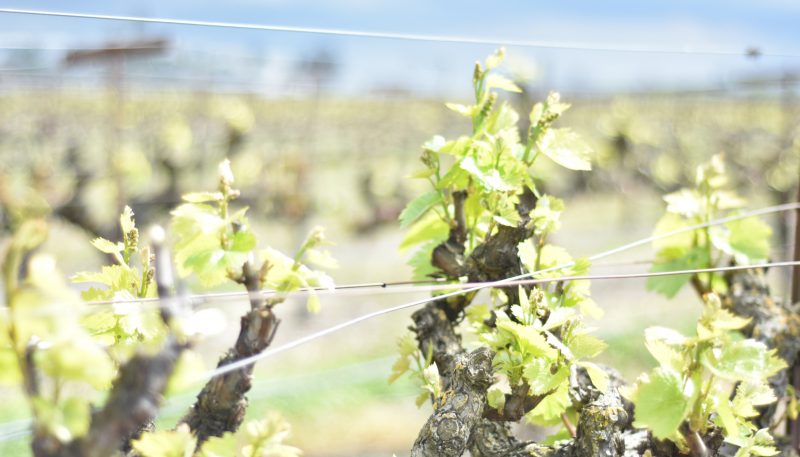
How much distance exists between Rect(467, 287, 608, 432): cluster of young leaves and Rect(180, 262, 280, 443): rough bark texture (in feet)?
0.81

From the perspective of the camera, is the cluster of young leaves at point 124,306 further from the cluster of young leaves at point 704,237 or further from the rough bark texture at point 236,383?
the cluster of young leaves at point 704,237

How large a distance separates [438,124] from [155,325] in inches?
546

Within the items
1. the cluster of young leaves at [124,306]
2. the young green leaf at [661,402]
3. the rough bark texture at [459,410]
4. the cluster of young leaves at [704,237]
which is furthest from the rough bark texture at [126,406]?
the cluster of young leaves at [704,237]

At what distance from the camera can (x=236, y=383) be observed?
816 millimetres

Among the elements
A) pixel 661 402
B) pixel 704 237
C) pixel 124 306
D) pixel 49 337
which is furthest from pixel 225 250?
pixel 704 237

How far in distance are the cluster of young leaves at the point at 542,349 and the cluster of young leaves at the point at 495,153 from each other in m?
0.11

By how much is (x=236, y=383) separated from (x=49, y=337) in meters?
0.30

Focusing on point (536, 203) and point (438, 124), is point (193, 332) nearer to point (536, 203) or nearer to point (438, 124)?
point (536, 203)

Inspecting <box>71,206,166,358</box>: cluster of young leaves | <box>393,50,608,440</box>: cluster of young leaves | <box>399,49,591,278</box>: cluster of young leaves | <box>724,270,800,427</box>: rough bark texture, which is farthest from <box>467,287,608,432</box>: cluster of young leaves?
<box>724,270,800,427</box>: rough bark texture

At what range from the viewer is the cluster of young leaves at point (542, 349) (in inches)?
30.0

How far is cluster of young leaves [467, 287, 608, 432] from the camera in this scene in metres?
0.76

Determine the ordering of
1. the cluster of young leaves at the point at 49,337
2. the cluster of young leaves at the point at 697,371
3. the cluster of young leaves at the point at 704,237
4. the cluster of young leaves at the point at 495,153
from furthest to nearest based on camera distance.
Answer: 1. the cluster of young leaves at the point at 704,237
2. the cluster of young leaves at the point at 495,153
3. the cluster of young leaves at the point at 697,371
4. the cluster of young leaves at the point at 49,337

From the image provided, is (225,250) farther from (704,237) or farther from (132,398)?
(704,237)

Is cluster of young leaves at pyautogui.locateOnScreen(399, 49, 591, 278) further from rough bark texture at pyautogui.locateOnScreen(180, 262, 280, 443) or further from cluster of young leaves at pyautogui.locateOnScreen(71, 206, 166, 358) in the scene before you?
cluster of young leaves at pyautogui.locateOnScreen(71, 206, 166, 358)
